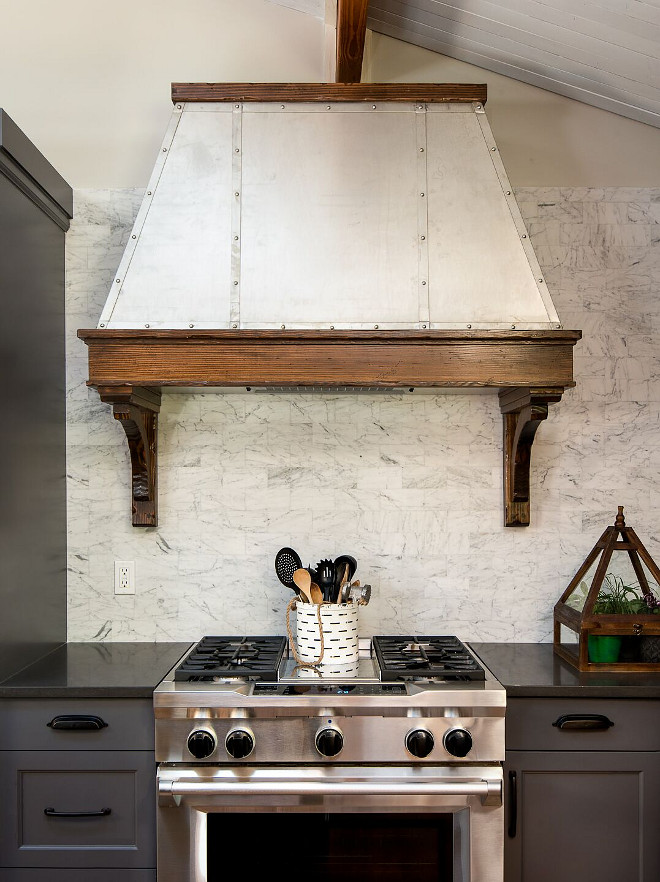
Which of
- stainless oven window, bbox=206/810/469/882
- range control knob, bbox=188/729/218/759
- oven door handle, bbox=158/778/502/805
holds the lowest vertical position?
stainless oven window, bbox=206/810/469/882

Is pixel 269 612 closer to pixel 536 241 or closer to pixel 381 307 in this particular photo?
pixel 381 307

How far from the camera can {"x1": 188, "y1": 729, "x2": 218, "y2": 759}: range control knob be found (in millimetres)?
1762

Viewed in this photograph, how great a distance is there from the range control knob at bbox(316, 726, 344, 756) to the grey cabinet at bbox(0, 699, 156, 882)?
442 mm

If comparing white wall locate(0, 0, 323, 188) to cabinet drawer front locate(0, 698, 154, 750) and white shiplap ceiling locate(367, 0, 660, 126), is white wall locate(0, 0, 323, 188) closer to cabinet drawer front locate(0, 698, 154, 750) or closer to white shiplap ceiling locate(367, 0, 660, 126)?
white shiplap ceiling locate(367, 0, 660, 126)

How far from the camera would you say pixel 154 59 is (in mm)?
2424

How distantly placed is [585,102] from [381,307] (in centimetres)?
111

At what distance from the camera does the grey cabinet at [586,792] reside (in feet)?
6.05

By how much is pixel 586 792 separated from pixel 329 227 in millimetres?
1637

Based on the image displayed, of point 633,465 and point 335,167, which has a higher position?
point 335,167

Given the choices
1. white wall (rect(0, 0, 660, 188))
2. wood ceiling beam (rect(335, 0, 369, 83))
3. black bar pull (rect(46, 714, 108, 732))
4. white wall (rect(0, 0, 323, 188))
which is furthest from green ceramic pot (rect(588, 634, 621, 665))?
white wall (rect(0, 0, 323, 188))

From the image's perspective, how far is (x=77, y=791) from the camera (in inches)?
72.4

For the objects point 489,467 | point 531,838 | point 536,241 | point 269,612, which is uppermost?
point 536,241

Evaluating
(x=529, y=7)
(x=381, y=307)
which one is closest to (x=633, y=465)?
(x=381, y=307)

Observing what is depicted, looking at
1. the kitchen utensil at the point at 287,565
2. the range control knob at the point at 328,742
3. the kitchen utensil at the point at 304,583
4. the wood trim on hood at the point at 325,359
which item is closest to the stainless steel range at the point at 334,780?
the range control knob at the point at 328,742
